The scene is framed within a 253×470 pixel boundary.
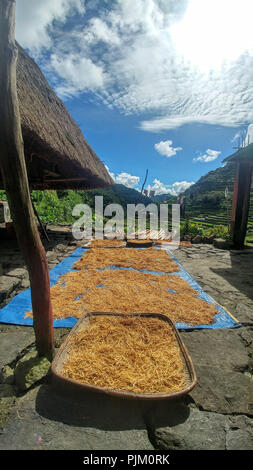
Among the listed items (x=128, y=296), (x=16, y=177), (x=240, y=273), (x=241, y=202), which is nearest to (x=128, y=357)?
(x=128, y=296)

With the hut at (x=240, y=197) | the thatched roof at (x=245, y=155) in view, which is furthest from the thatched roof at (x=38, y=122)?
the hut at (x=240, y=197)

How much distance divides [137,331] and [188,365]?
583 mm

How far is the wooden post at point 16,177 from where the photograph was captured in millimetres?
1097

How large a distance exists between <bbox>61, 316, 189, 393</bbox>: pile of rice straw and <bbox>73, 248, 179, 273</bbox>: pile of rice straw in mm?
2462

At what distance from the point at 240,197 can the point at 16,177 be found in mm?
7661

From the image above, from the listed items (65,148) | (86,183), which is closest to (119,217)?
(86,183)

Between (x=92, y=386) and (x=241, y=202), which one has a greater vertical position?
(x=241, y=202)

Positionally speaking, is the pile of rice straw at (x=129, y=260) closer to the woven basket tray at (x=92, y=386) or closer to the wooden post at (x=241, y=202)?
the woven basket tray at (x=92, y=386)

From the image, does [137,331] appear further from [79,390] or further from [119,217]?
[119,217]

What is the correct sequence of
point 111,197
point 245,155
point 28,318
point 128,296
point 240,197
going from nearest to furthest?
point 28,318 < point 128,296 < point 245,155 < point 240,197 < point 111,197

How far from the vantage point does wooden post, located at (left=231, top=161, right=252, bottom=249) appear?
6.97 meters

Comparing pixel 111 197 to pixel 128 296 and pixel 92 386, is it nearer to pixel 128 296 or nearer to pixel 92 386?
pixel 128 296

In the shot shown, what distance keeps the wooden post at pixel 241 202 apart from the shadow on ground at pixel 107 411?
22.4 ft

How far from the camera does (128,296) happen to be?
119 inches
